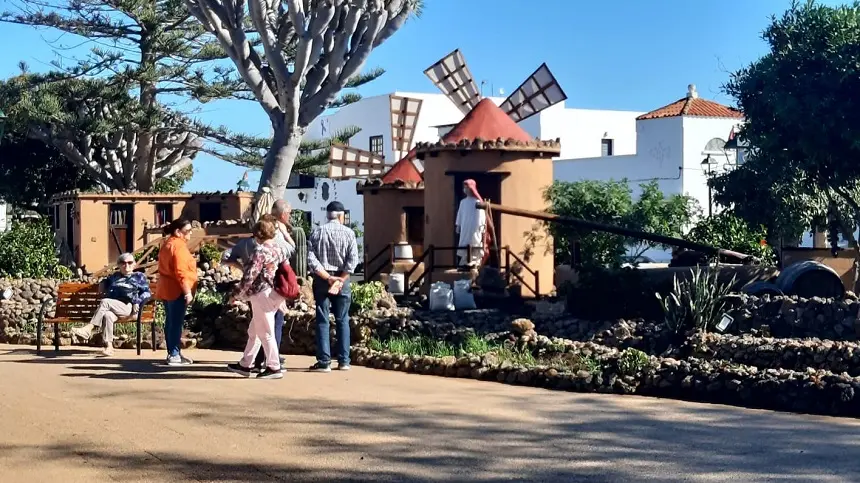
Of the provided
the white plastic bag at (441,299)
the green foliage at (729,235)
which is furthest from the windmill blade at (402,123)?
the white plastic bag at (441,299)

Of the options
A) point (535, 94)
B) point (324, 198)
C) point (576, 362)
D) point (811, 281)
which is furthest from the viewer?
point (324, 198)

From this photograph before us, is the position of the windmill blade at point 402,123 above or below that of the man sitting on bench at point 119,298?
above

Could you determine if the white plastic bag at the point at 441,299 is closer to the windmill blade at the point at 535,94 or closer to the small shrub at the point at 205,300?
the small shrub at the point at 205,300

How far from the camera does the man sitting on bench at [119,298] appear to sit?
1217 centimetres

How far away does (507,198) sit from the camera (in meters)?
19.4

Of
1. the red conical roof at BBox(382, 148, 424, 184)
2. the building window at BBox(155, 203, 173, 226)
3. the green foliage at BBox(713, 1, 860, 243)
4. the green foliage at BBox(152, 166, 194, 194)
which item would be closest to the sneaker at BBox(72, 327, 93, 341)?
the green foliage at BBox(713, 1, 860, 243)

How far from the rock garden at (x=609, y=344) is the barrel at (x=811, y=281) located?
1629mm

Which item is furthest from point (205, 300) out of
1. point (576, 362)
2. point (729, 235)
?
point (729, 235)

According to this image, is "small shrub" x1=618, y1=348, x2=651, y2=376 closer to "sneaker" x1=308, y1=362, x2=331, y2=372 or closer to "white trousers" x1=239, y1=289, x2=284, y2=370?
"sneaker" x1=308, y1=362, x2=331, y2=372

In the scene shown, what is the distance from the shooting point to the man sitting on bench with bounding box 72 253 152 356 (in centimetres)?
1217

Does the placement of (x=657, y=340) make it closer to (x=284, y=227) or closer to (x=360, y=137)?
(x=284, y=227)

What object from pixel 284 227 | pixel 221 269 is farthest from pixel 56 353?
pixel 221 269

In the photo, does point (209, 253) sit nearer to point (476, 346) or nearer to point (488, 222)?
point (488, 222)

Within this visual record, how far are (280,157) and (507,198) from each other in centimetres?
392
